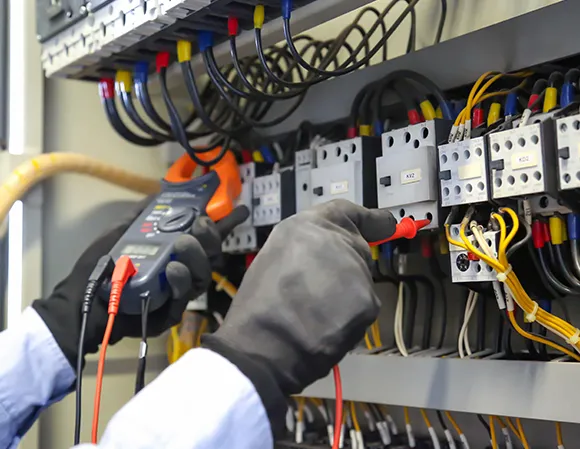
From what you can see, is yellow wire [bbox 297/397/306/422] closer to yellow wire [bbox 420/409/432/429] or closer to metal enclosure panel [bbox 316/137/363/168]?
yellow wire [bbox 420/409/432/429]

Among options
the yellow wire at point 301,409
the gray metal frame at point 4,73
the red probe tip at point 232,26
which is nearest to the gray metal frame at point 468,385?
the yellow wire at point 301,409

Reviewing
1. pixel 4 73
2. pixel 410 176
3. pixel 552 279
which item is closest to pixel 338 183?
pixel 410 176

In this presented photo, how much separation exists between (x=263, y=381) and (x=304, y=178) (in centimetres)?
56

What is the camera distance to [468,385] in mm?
915

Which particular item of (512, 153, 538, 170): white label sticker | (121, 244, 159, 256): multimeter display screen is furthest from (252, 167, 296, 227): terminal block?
(512, 153, 538, 170): white label sticker

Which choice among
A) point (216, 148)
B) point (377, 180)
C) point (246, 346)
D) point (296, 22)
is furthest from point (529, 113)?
point (216, 148)

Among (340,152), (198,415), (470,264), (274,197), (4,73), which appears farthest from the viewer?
(4,73)

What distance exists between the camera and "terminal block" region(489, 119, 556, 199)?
77 cm

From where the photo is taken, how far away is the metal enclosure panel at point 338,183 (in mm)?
1017

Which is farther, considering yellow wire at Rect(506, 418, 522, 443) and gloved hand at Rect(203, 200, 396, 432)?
yellow wire at Rect(506, 418, 522, 443)

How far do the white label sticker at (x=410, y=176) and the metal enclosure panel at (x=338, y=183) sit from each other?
9 cm

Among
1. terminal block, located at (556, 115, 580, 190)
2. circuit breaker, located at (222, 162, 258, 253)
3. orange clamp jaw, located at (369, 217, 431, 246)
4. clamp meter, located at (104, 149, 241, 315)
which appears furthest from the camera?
circuit breaker, located at (222, 162, 258, 253)

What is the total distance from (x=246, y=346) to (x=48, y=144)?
88 cm

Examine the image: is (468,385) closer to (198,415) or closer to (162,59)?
(198,415)
